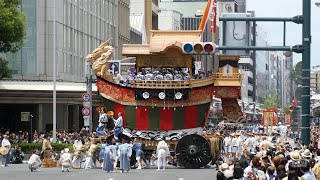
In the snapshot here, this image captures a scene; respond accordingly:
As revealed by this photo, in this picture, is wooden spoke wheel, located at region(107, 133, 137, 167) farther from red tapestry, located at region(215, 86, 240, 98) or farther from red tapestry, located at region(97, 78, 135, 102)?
red tapestry, located at region(215, 86, 240, 98)

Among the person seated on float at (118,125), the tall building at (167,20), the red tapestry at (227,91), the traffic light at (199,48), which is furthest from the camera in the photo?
the tall building at (167,20)

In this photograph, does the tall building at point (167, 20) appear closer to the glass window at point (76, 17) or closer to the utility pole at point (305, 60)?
the glass window at point (76, 17)

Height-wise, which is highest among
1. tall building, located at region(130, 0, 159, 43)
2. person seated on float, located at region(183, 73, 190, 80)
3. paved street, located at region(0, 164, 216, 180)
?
tall building, located at region(130, 0, 159, 43)

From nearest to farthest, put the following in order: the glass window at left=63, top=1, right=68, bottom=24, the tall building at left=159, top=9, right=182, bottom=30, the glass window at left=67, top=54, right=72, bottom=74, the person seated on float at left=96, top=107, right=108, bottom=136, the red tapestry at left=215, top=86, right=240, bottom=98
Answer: the person seated on float at left=96, top=107, right=108, bottom=136, the red tapestry at left=215, top=86, right=240, bottom=98, the glass window at left=63, top=1, right=68, bottom=24, the glass window at left=67, top=54, right=72, bottom=74, the tall building at left=159, top=9, right=182, bottom=30

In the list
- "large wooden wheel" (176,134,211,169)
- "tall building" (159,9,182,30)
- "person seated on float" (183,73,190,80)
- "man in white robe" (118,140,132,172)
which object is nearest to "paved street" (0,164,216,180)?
"man in white robe" (118,140,132,172)

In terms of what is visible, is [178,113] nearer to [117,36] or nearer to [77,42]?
[77,42]

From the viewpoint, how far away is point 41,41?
78688 mm

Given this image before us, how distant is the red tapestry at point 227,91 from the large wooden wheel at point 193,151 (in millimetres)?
3022

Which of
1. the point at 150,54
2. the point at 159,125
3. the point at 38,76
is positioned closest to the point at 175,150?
the point at 159,125

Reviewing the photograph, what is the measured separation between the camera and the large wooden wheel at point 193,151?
44344mm

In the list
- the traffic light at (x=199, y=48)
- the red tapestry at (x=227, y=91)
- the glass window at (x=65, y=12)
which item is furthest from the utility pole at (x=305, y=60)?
the glass window at (x=65, y=12)

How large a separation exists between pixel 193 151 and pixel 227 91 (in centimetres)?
384

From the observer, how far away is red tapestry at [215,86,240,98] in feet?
153

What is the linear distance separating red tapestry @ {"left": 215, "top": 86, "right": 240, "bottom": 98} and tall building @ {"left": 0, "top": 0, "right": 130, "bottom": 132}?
28620mm
